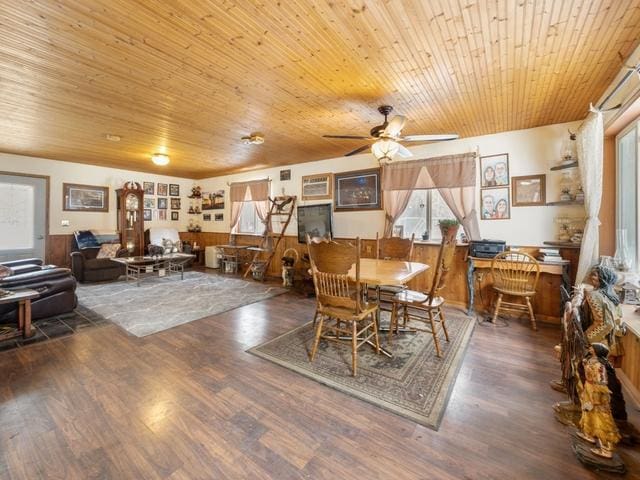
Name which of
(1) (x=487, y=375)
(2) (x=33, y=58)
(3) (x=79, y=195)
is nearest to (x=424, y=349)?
(1) (x=487, y=375)

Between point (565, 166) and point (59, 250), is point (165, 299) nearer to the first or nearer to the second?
point (59, 250)

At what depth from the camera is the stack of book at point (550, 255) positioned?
3.33 meters

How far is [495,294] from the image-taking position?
3.92 meters

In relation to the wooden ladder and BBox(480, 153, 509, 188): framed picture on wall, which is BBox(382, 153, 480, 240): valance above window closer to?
BBox(480, 153, 509, 188): framed picture on wall

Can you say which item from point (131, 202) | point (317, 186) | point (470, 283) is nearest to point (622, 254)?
point (470, 283)

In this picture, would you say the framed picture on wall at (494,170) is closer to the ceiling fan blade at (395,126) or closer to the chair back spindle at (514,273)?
the chair back spindle at (514,273)

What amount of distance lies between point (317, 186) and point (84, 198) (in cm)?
525

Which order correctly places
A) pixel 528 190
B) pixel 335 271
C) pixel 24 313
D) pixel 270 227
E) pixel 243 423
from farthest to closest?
pixel 270 227
pixel 528 190
pixel 24 313
pixel 335 271
pixel 243 423

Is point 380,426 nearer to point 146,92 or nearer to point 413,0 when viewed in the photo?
point 413,0

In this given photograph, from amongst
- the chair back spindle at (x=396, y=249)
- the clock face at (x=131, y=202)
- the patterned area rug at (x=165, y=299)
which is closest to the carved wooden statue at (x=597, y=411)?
the chair back spindle at (x=396, y=249)

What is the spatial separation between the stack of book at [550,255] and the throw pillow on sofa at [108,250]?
24.9 ft

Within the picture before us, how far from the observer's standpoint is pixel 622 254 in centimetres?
274

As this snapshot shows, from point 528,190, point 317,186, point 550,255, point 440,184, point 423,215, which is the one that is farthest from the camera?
point 317,186

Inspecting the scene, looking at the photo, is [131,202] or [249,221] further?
[249,221]
